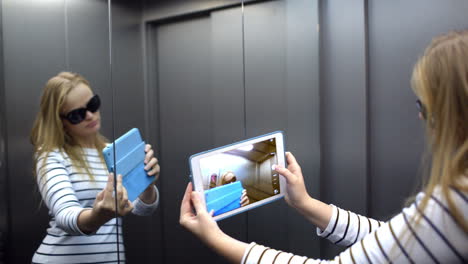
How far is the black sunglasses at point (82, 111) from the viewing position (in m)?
0.95

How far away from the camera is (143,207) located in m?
1.13

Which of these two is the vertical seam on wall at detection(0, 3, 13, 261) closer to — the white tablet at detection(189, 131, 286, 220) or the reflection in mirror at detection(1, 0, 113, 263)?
the reflection in mirror at detection(1, 0, 113, 263)

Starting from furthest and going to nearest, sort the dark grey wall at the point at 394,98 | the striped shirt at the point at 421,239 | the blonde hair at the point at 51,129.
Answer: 1. the dark grey wall at the point at 394,98
2. the blonde hair at the point at 51,129
3. the striped shirt at the point at 421,239

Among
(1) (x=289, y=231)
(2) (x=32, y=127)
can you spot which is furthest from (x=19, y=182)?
(1) (x=289, y=231)

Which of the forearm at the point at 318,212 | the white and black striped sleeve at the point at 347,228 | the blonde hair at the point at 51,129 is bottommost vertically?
the white and black striped sleeve at the point at 347,228

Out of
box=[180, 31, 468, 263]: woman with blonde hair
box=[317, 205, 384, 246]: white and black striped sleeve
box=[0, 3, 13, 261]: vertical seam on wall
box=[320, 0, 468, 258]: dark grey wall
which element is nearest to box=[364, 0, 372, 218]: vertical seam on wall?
box=[320, 0, 468, 258]: dark grey wall

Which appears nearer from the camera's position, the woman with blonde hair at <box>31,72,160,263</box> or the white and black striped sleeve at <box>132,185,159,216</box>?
the woman with blonde hair at <box>31,72,160,263</box>

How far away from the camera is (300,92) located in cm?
173

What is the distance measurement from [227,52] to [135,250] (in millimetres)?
714

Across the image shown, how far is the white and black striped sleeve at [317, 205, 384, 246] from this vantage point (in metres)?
1.16

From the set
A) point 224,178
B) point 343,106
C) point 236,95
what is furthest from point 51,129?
point 343,106

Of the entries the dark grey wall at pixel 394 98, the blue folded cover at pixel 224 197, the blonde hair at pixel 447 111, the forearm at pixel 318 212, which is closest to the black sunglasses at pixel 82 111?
the blue folded cover at pixel 224 197

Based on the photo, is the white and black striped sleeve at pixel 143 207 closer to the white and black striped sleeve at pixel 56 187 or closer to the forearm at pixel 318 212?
the white and black striped sleeve at pixel 56 187

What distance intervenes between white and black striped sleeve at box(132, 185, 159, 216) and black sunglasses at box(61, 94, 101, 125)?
0.26m
